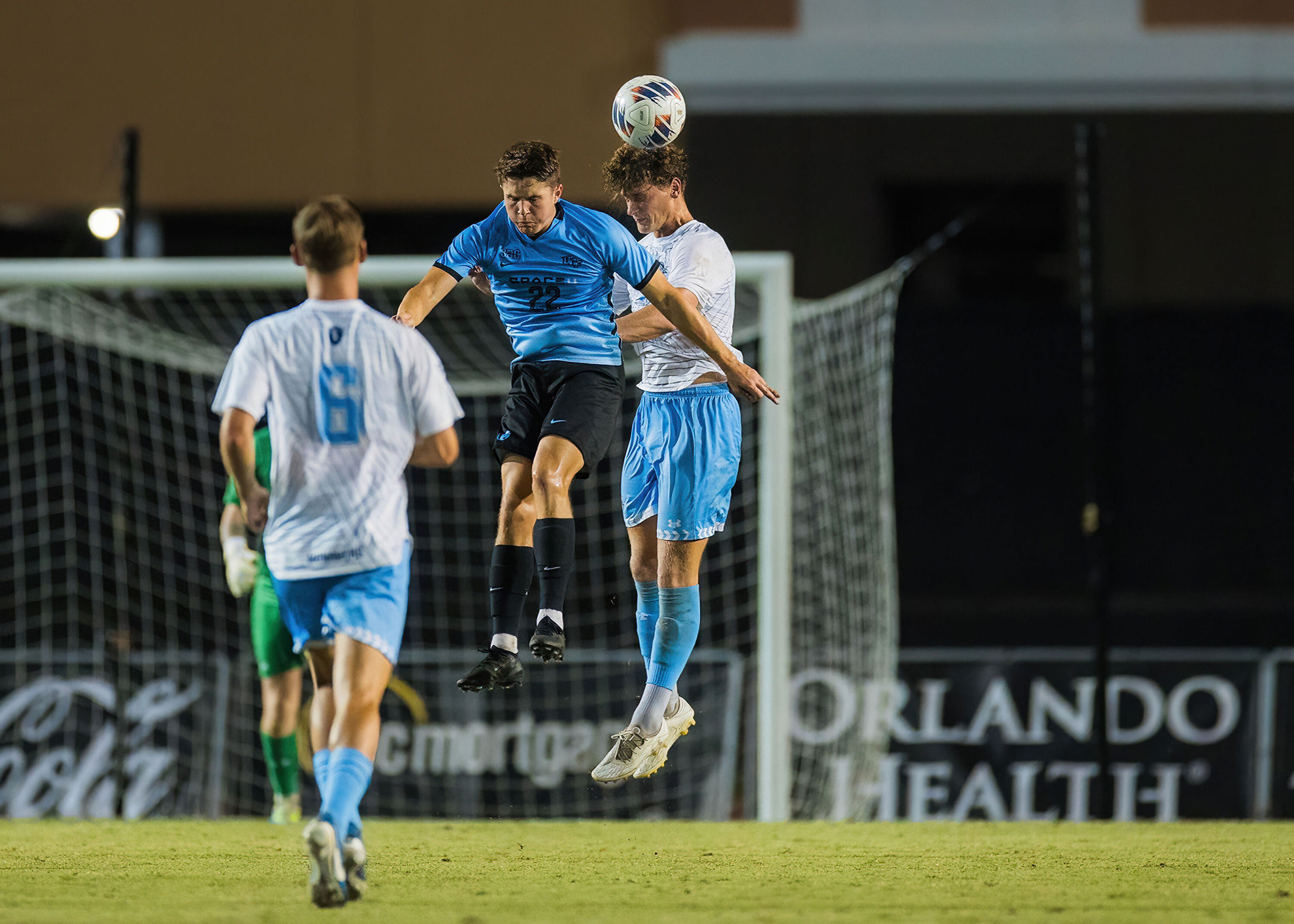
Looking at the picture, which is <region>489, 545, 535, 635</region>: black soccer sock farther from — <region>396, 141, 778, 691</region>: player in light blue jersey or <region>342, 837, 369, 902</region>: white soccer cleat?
<region>342, 837, 369, 902</region>: white soccer cleat

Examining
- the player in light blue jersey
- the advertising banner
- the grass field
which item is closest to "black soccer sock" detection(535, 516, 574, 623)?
the player in light blue jersey

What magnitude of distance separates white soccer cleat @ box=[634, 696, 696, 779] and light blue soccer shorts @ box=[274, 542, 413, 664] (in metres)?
1.10

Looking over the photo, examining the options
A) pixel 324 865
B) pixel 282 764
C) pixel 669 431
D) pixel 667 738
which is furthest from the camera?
pixel 282 764

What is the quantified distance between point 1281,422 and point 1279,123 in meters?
2.93

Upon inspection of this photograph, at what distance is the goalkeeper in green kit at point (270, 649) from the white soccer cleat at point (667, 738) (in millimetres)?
2579

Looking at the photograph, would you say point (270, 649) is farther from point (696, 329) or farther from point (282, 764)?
point (696, 329)

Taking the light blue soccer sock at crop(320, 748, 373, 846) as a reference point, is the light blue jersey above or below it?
above

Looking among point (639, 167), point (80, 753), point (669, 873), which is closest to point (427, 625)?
point (80, 753)

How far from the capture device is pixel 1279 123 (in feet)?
44.7

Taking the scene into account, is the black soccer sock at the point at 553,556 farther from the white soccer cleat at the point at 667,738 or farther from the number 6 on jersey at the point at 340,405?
the number 6 on jersey at the point at 340,405

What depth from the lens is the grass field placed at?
15.5 ft

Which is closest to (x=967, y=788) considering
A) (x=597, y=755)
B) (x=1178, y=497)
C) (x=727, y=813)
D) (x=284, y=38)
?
(x=727, y=813)

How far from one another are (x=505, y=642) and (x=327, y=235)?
150 cm

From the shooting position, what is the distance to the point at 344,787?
4.38 m
